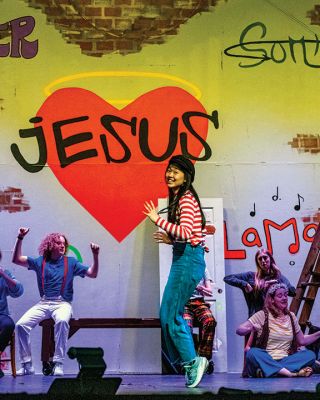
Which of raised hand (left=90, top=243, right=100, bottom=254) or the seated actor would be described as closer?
the seated actor

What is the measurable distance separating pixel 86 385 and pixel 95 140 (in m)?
3.01

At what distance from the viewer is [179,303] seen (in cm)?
566

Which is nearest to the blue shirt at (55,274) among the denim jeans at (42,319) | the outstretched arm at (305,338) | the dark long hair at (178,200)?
the denim jeans at (42,319)

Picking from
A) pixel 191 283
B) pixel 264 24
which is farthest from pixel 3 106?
pixel 191 283

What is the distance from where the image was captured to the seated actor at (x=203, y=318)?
7254 millimetres

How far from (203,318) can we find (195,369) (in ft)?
5.39

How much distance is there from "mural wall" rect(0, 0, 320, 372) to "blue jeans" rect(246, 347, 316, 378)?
114 centimetres

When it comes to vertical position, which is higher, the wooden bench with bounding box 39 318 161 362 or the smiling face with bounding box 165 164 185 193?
the smiling face with bounding box 165 164 185 193

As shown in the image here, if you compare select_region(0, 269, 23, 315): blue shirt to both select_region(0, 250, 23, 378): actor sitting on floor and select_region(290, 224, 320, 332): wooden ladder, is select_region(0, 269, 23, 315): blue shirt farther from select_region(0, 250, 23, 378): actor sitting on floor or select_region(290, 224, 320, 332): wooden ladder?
select_region(290, 224, 320, 332): wooden ladder

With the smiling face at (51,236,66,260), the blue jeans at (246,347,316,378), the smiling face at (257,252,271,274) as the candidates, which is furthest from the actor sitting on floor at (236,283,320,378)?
the smiling face at (51,236,66,260)

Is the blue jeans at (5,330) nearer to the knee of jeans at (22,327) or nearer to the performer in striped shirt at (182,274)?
the knee of jeans at (22,327)

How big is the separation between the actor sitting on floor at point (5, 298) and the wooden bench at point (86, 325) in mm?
324

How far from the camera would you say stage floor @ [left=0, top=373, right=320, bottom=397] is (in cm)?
571

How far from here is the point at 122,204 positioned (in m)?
8.05
